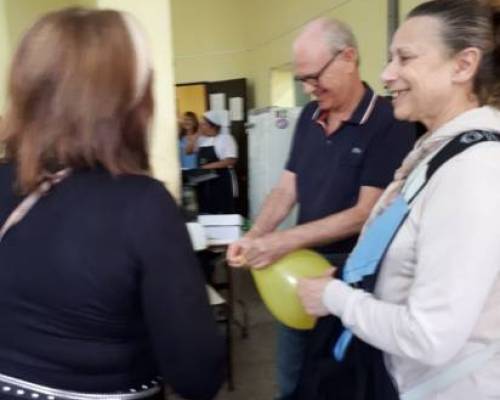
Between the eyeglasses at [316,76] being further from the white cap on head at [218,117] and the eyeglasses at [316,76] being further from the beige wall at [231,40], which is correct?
the white cap on head at [218,117]

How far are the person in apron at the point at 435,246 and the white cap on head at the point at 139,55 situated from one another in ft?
1.58

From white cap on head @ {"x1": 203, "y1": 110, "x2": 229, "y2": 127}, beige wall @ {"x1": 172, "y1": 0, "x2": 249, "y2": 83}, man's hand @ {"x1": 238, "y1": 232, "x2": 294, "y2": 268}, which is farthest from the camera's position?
beige wall @ {"x1": 172, "y1": 0, "x2": 249, "y2": 83}

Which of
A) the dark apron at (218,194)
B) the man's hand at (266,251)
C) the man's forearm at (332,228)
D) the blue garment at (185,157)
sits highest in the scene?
the man's forearm at (332,228)

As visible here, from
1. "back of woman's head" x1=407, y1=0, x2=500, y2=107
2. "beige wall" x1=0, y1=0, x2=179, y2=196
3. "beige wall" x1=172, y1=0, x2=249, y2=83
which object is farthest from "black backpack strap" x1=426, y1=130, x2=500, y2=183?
"beige wall" x1=172, y1=0, x2=249, y2=83

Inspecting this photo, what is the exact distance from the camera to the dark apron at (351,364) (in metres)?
0.95

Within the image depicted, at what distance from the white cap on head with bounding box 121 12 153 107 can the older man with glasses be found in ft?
2.55

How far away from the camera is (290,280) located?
1463 millimetres

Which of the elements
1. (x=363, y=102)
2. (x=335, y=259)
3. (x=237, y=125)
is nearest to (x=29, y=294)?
(x=335, y=259)

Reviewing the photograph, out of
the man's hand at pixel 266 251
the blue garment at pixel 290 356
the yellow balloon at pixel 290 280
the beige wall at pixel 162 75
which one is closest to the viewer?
the yellow balloon at pixel 290 280

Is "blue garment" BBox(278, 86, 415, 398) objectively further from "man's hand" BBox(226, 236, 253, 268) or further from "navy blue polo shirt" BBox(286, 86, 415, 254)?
"man's hand" BBox(226, 236, 253, 268)

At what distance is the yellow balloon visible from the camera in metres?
1.45

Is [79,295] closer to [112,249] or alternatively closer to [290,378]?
[112,249]

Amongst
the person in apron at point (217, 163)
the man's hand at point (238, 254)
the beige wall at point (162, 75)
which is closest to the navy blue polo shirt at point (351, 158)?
the man's hand at point (238, 254)

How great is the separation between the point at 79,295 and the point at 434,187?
58cm
